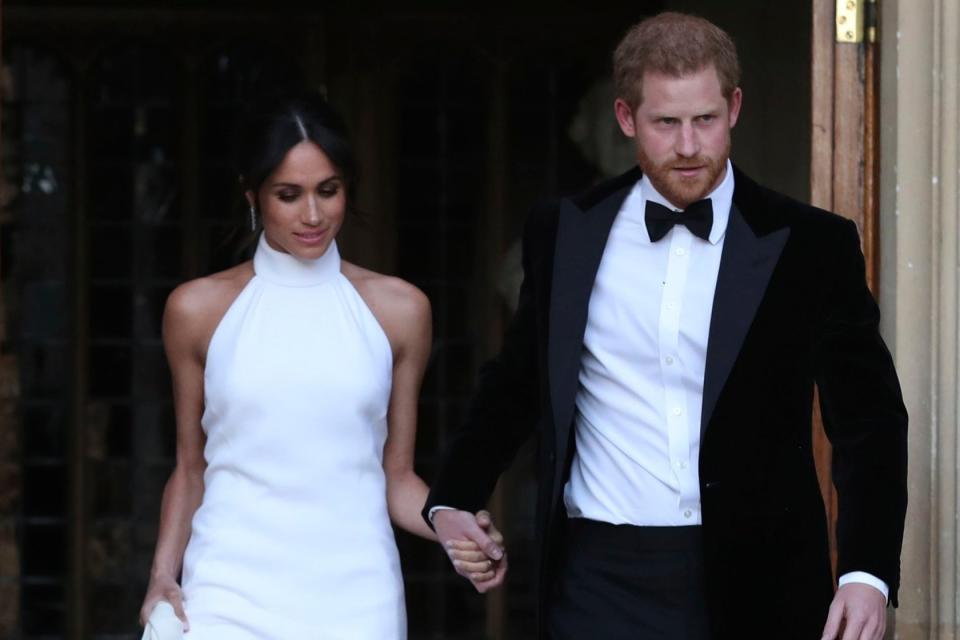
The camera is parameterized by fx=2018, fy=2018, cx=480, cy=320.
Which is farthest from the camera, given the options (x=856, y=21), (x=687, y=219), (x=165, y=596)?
(x=856, y=21)

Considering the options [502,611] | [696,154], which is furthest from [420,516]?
[502,611]

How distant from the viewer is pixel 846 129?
4605 millimetres

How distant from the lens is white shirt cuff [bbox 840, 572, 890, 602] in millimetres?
3533

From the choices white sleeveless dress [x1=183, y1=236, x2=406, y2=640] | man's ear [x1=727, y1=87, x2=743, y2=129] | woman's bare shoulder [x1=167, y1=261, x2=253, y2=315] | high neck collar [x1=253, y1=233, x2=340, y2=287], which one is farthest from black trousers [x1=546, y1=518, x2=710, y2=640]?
woman's bare shoulder [x1=167, y1=261, x2=253, y2=315]

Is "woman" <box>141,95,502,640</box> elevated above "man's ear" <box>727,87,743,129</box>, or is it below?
below

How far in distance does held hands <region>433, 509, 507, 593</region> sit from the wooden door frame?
1.23 meters

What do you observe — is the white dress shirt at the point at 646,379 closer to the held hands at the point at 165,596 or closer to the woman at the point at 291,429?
the woman at the point at 291,429

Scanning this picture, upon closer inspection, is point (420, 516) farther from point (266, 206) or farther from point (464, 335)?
point (464, 335)

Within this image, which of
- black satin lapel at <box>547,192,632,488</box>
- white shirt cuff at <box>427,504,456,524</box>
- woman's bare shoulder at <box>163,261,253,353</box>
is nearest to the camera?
black satin lapel at <box>547,192,632,488</box>

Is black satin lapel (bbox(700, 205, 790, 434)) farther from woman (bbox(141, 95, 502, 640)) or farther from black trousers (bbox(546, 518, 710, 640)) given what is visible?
woman (bbox(141, 95, 502, 640))

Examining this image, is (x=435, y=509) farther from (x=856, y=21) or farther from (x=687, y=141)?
(x=856, y=21)

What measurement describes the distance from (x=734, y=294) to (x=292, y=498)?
3.67 ft

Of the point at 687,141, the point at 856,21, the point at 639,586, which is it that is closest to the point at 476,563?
the point at 639,586

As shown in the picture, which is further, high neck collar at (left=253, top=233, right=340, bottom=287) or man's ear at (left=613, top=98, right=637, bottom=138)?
high neck collar at (left=253, top=233, right=340, bottom=287)
